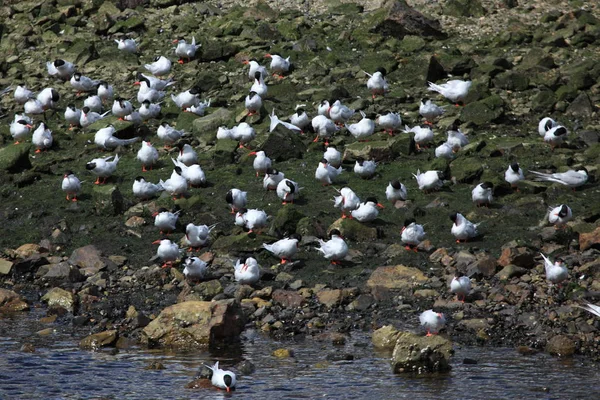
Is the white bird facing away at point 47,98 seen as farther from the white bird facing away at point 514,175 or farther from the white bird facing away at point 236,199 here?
the white bird facing away at point 514,175

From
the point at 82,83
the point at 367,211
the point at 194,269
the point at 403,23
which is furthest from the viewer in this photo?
the point at 403,23

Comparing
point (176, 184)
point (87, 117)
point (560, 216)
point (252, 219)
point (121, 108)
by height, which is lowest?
point (87, 117)

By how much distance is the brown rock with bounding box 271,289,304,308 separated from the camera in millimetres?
17281

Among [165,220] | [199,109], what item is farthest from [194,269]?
[199,109]

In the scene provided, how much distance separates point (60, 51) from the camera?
31.1 metres

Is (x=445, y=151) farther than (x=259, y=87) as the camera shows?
No

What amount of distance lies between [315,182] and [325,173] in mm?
536

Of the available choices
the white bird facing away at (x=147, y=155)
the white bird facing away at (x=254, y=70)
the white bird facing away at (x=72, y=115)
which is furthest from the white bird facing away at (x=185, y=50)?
the white bird facing away at (x=147, y=155)

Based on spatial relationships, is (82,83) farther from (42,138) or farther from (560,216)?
(560,216)

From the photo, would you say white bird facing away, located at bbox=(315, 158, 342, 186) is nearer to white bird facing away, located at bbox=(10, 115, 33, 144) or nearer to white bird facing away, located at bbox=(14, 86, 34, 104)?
white bird facing away, located at bbox=(10, 115, 33, 144)

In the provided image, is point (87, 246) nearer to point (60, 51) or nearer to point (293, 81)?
point (293, 81)

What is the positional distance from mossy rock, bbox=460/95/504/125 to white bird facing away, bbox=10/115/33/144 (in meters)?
9.98

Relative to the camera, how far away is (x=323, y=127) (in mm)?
23938

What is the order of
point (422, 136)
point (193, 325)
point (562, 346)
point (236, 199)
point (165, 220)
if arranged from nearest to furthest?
point (562, 346), point (193, 325), point (165, 220), point (236, 199), point (422, 136)
